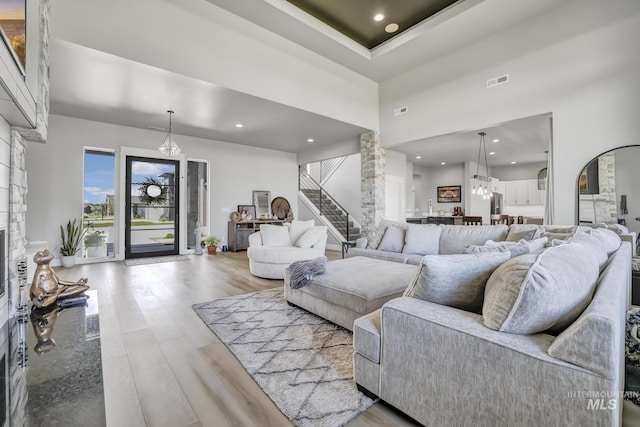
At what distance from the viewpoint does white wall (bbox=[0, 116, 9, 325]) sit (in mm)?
2291

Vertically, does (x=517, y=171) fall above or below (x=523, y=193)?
above

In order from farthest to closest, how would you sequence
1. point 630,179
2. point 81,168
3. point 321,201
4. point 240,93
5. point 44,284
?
point 321,201, point 81,168, point 240,93, point 630,179, point 44,284

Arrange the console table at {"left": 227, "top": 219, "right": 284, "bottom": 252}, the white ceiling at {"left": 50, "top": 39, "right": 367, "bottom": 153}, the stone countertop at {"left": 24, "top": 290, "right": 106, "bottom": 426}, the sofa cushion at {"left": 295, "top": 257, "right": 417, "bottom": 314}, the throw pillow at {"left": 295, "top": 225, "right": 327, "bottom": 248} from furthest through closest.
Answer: the console table at {"left": 227, "top": 219, "right": 284, "bottom": 252}, the throw pillow at {"left": 295, "top": 225, "right": 327, "bottom": 248}, the white ceiling at {"left": 50, "top": 39, "right": 367, "bottom": 153}, the sofa cushion at {"left": 295, "top": 257, "right": 417, "bottom": 314}, the stone countertop at {"left": 24, "top": 290, "right": 106, "bottom": 426}

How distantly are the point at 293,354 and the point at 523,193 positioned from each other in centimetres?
1150

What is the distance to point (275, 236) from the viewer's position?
5051mm

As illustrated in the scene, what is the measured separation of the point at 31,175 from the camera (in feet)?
17.6

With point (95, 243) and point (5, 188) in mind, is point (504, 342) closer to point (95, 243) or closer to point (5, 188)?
point (5, 188)

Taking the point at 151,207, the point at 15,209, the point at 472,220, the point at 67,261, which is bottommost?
the point at 67,261

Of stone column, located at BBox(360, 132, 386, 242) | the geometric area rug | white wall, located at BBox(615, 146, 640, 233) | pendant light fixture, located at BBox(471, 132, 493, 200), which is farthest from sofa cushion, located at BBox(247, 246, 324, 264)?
pendant light fixture, located at BBox(471, 132, 493, 200)

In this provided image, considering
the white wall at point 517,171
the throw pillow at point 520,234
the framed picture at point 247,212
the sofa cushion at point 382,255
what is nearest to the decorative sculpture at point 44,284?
the sofa cushion at point 382,255

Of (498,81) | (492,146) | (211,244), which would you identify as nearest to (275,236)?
(211,244)

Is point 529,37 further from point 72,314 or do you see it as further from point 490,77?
point 72,314

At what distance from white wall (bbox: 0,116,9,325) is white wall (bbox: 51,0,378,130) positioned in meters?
1.68

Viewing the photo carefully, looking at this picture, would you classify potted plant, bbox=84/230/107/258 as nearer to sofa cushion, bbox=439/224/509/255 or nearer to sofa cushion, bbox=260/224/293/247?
sofa cushion, bbox=260/224/293/247
